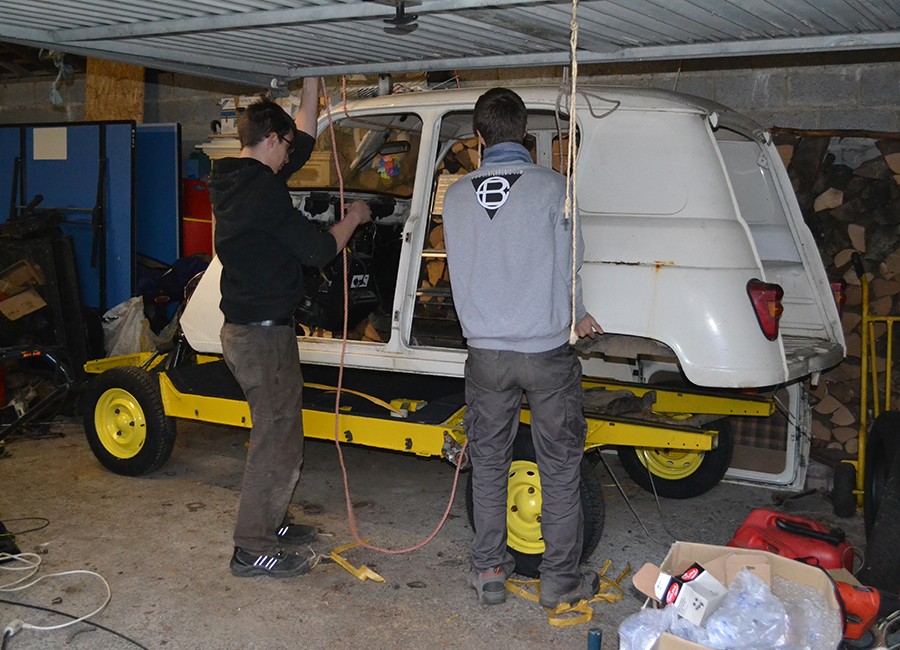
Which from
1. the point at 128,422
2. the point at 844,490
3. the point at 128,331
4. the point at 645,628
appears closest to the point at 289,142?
the point at 128,422

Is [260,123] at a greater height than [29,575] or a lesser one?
greater

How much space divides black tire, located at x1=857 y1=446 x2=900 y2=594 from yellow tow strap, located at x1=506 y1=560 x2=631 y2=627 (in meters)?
1.10

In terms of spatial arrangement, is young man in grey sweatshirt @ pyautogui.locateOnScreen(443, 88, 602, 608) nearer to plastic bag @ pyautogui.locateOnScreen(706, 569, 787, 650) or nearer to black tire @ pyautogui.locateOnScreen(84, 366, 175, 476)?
plastic bag @ pyautogui.locateOnScreen(706, 569, 787, 650)

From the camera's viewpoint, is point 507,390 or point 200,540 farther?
point 200,540

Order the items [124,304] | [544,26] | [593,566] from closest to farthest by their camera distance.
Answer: [544,26]
[593,566]
[124,304]

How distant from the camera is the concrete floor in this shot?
3947mm

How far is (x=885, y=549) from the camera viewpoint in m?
4.02

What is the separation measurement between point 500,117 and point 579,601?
222cm

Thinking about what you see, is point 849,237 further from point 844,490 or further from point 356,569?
point 356,569

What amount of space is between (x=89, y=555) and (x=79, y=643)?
3.05 feet

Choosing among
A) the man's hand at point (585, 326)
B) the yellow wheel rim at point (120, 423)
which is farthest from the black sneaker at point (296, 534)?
the man's hand at point (585, 326)

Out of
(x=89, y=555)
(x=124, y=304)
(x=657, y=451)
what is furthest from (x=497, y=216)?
(x=124, y=304)

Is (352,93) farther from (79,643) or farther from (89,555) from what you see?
(79,643)

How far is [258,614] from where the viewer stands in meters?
4.12
